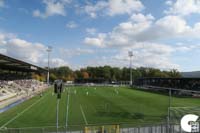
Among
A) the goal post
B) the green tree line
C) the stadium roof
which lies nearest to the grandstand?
the stadium roof

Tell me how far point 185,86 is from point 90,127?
61403mm

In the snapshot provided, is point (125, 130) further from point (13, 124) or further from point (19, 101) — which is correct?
point (19, 101)

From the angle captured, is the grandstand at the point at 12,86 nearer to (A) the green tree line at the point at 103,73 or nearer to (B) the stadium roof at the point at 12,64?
(B) the stadium roof at the point at 12,64

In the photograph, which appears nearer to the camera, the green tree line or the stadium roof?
the stadium roof

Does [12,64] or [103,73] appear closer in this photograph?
[12,64]

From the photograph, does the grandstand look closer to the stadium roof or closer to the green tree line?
the stadium roof

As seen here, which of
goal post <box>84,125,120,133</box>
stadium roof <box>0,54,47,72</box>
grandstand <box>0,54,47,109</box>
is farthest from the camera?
grandstand <box>0,54,47,109</box>

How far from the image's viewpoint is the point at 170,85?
8775cm
